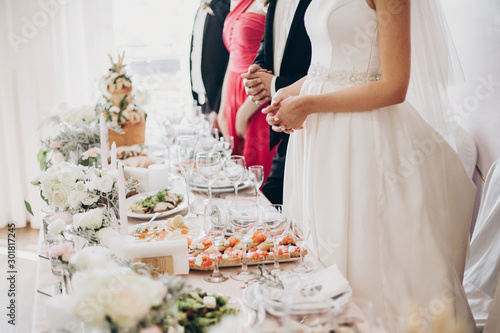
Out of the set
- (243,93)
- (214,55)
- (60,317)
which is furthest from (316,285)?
(214,55)

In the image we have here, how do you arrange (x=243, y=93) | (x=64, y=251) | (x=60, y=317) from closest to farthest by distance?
1. (x=60, y=317)
2. (x=64, y=251)
3. (x=243, y=93)

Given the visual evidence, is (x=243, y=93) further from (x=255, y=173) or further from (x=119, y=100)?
(x=255, y=173)

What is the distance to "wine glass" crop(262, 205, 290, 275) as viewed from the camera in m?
1.22

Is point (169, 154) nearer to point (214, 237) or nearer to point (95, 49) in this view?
point (214, 237)

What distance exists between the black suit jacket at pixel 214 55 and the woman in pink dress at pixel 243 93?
201mm

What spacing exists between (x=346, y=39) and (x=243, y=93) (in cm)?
165

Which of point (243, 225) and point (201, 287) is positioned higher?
point (243, 225)

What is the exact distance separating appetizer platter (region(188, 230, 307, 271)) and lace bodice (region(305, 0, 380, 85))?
57 cm

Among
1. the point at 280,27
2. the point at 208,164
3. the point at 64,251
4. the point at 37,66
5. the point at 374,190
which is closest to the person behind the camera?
the point at 64,251

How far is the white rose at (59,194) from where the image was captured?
1423 millimetres

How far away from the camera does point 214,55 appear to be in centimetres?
356

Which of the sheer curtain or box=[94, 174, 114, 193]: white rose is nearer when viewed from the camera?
box=[94, 174, 114, 193]: white rose

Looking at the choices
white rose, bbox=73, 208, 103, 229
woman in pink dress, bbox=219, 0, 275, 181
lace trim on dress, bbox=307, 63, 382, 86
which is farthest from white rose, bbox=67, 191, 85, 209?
woman in pink dress, bbox=219, 0, 275, 181

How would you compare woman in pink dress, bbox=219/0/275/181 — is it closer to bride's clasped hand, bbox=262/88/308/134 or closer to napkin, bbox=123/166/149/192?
napkin, bbox=123/166/149/192
